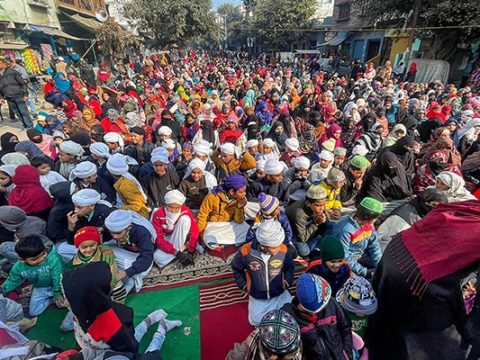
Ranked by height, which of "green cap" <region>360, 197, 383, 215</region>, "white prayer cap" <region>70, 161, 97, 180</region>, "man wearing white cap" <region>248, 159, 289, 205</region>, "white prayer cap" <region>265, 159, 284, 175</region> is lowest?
"man wearing white cap" <region>248, 159, 289, 205</region>

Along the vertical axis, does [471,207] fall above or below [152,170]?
above

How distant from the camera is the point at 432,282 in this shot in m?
1.53

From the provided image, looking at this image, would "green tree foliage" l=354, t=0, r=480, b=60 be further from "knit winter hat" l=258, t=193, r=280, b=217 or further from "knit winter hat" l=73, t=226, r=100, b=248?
"knit winter hat" l=73, t=226, r=100, b=248

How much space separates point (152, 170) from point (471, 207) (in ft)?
14.1

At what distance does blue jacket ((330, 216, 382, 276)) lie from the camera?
3.09 meters

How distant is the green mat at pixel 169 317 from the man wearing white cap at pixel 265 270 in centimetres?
68

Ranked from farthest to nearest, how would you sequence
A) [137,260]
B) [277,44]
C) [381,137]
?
[277,44]
[381,137]
[137,260]

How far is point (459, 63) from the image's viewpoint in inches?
691

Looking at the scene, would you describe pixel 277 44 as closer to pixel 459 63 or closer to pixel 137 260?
pixel 459 63

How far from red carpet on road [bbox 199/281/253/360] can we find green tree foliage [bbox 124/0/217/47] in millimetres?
28814

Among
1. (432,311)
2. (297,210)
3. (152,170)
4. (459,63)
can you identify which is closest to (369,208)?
(297,210)

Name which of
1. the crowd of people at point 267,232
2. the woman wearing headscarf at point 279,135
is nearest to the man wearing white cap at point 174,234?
the crowd of people at point 267,232

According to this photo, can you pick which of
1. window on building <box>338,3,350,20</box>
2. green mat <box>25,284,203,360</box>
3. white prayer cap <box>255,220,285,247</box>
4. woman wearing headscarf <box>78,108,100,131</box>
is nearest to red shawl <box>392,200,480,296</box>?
white prayer cap <box>255,220,285,247</box>

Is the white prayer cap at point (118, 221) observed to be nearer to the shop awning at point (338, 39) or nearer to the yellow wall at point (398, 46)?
the yellow wall at point (398, 46)
